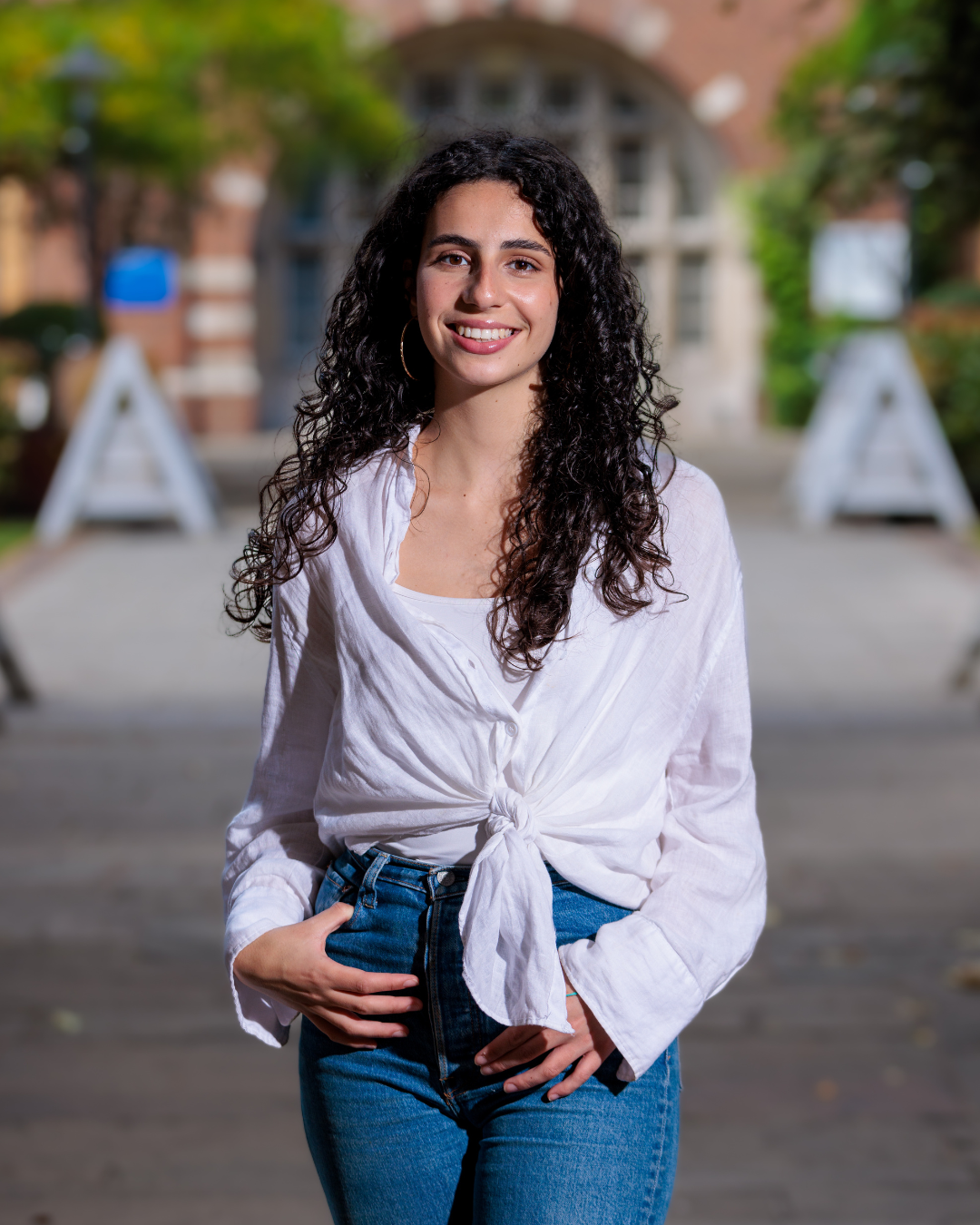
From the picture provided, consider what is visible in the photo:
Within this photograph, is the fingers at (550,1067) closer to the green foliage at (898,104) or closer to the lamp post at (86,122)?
the green foliage at (898,104)

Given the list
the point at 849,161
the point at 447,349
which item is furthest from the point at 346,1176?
the point at 849,161

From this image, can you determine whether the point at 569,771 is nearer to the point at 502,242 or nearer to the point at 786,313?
the point at 502,242

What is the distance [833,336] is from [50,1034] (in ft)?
69.5

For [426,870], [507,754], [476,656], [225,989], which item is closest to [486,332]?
[476,656]

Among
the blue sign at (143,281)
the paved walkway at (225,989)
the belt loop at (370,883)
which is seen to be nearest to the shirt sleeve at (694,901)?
the belt loop at (370,883)

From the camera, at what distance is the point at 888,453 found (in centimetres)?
1259

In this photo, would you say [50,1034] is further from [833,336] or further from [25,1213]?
[833,336]

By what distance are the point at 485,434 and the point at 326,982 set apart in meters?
0.64

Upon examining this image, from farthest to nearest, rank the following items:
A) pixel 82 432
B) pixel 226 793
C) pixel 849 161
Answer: pixel 849 161 < pixel 82 432 < pixel 226 793

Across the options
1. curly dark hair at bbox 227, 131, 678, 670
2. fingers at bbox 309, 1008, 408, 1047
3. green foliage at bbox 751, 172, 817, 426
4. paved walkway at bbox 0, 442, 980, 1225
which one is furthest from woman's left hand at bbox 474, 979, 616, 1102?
green foliage at bbox 751, 172, 817, 426

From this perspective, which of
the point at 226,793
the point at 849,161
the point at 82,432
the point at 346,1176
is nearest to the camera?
the point at 346,1176

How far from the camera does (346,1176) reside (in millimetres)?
1757

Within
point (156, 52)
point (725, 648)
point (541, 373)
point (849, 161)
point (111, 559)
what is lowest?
point (111, 559)

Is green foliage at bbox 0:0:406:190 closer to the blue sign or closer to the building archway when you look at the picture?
the blue sign
